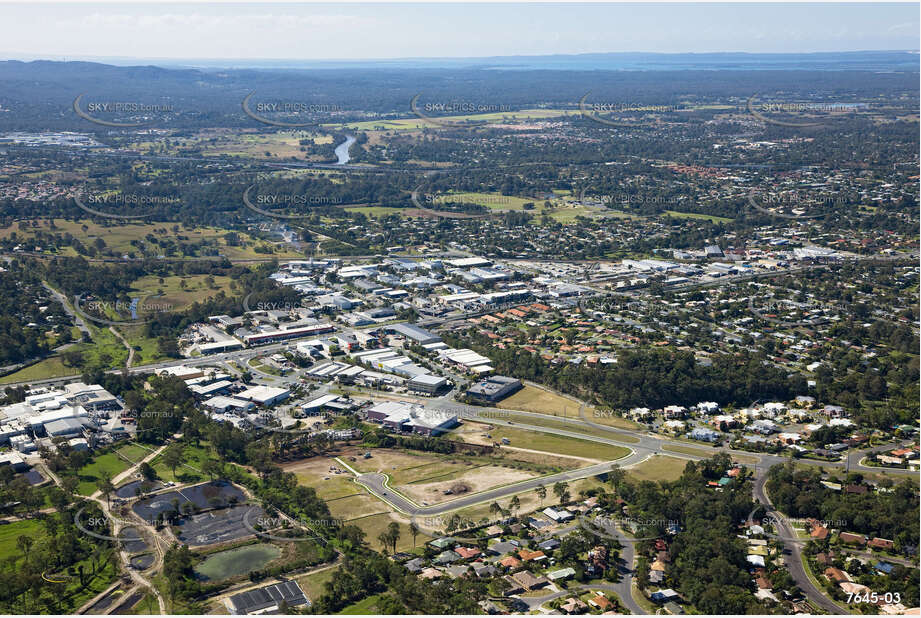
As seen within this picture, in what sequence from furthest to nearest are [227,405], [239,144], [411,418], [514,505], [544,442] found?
[239,144]
[227,405]
[411,418]
[544,442]
[514,505]

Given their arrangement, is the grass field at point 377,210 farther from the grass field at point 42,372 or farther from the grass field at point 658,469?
the grass field at point 658,469

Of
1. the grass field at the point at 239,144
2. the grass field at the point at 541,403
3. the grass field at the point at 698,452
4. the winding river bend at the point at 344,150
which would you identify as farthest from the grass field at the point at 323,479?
the grass field at the point at 239,144

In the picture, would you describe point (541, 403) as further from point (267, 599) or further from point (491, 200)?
point (491, 200)

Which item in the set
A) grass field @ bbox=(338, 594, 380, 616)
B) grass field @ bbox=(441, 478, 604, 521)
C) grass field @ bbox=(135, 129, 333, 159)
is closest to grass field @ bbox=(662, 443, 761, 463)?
grass field @ bbox=(441, 478, 604, 521)

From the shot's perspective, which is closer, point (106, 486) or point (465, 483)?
point (106, 486)

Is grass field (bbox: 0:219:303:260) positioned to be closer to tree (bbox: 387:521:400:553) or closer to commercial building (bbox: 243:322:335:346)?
commercial building (bbox: 243:322:335:346)

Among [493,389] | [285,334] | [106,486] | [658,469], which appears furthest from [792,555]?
[285,334]

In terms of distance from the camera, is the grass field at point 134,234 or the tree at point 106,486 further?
the grass field at point 134,234
